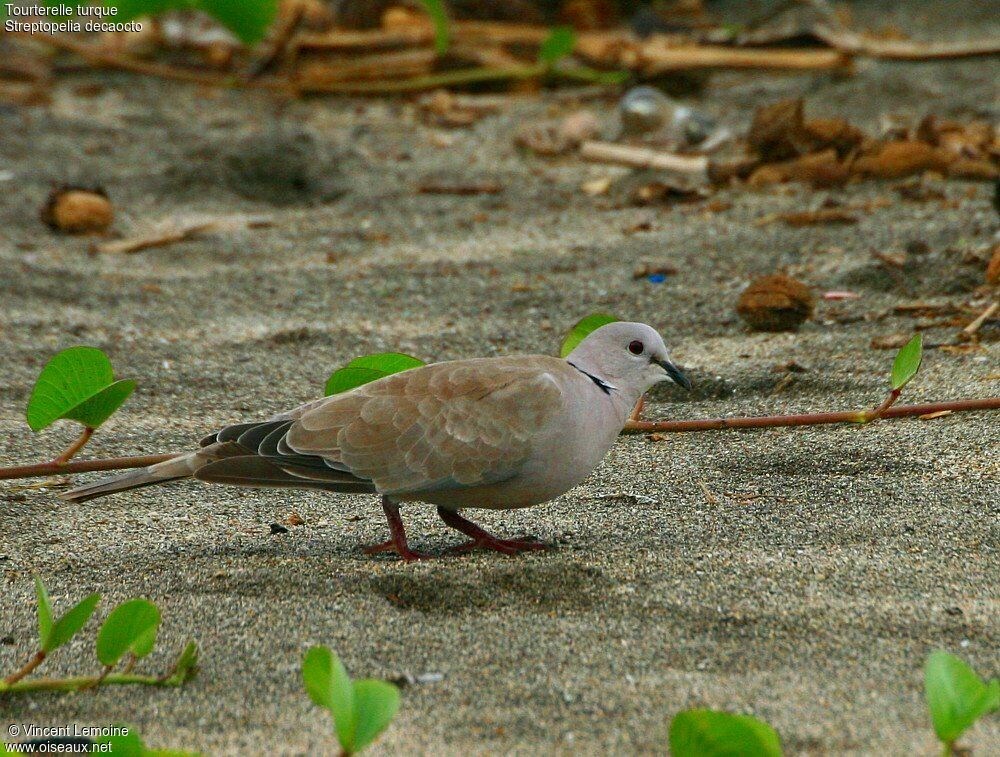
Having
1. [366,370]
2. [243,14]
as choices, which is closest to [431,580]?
[366,370]

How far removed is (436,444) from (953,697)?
1.30 meters

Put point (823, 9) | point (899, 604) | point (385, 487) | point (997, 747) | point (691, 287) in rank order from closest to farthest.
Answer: point (997, 747) → point (899, 604) → point (385, 487) → point (691, 287) → point (823, 9)

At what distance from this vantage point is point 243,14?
2605mm

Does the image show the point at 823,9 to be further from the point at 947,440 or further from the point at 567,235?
the point at 947,440

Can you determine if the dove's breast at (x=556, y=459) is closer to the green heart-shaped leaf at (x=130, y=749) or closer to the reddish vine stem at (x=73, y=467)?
the reddish vine stem at (x=73, y=467)

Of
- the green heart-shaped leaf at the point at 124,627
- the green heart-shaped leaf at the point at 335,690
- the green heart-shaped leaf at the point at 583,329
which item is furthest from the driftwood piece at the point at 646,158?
the green heart-shaped leaf at the point at 335,690

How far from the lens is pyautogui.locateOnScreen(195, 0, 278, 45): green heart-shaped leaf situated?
2.55 m

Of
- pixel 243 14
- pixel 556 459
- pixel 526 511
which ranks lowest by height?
pixel 526 511

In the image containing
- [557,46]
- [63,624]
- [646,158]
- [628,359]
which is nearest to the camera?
[63,624]

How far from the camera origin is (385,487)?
8.97ft

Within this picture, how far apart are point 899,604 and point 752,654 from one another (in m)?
0.38

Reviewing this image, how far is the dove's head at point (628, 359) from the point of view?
2943 millimetres

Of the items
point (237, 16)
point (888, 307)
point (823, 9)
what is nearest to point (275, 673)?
point (237, 16)

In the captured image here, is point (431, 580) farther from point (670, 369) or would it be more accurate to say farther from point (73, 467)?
point (73, 467)
